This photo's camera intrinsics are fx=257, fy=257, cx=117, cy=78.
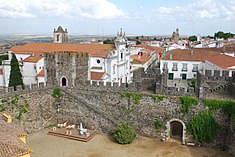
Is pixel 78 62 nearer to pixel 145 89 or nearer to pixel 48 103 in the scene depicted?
pixel 48 103

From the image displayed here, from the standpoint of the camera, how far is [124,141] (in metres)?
17.9

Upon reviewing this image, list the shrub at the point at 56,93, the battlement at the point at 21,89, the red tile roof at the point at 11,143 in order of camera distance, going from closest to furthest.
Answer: the red tile roof at the point at 11,143
the battlement at the point at 21,89
the shrub at the point at 56,93

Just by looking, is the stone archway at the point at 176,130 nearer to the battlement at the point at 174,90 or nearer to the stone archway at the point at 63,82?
the battlement at the point at 174,90

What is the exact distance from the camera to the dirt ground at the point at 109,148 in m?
16.5

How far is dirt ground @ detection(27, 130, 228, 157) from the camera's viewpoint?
16469 mm

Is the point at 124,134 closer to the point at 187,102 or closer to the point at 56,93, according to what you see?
the point at 187,102

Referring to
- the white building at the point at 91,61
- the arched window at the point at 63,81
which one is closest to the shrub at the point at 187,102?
the arched window at the point at 63,81

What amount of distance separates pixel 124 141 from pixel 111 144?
0.95 m

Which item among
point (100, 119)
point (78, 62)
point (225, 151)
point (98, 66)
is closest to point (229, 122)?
point (225, 151)

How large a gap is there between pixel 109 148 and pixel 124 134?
1.41 meters

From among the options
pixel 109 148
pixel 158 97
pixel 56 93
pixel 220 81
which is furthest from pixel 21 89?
pixel 220 81

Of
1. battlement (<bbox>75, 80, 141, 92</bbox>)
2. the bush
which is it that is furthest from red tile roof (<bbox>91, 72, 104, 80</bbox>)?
the bush

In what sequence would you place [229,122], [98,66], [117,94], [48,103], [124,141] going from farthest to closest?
1. [98,66]
2. [48,103]
3. [117,94]
4. [124,141]
5. [229,122]

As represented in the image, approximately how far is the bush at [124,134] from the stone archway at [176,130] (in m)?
2.57
